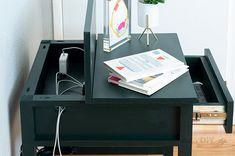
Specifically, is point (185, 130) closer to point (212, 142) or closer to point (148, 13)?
point (148, 13)

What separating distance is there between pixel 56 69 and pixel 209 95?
1.88 feet

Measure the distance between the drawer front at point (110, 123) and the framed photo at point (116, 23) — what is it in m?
0.35

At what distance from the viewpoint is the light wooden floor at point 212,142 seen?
8.29 ft

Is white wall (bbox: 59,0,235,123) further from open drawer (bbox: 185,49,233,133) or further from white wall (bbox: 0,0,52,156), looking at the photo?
open drawer (bbox: 185,49,233,133)

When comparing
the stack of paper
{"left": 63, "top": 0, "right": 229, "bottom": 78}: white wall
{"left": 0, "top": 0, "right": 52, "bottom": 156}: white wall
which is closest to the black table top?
the stack of paper

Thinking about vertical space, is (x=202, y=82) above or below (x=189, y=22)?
below

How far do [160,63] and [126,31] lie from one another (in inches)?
11.2

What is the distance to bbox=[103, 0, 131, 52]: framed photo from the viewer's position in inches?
70.2

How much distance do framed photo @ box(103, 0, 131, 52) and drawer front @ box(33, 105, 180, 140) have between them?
0.35 metres

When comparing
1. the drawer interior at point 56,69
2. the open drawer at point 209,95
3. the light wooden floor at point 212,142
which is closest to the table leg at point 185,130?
the open drawer at point 209,95

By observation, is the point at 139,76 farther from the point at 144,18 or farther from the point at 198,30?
the point at 198,30

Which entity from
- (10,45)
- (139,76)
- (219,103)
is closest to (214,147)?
(219,103)

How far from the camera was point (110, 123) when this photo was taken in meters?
1.60

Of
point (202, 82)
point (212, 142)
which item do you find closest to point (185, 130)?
point (202, 82)
